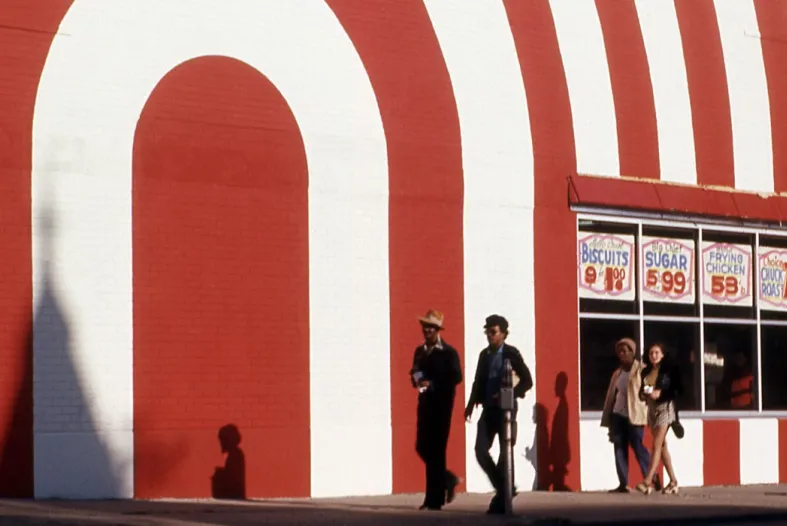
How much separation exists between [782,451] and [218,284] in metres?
8.73

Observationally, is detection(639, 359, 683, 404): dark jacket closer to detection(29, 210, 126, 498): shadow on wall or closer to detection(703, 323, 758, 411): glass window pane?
detection(703, 323, 758, 411): glass window pane

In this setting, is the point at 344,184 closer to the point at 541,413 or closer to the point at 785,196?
the point at 541,413

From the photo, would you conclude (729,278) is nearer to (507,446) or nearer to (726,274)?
(726,274)

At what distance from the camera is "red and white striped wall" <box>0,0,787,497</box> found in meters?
15.9

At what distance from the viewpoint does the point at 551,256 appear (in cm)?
1969

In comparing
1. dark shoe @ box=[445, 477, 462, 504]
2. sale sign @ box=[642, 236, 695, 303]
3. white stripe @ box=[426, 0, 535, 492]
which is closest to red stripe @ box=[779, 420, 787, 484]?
sale sign @ box=[642, 236, 695, 303]

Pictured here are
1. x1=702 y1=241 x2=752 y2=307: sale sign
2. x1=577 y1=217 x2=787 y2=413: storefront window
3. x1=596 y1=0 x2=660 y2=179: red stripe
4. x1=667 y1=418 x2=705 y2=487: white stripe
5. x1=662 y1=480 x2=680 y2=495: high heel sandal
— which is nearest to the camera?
x1=662 y1=480 x2=680 y2=495: high heel sandal

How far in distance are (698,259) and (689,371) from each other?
54.8 inches

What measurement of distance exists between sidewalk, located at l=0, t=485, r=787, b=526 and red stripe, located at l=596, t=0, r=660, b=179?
4.19 meters

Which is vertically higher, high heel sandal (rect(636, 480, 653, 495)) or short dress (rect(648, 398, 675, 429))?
short dress (rect(648, 398, 675, 429))

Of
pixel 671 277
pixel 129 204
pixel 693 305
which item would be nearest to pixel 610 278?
pixel 671 277

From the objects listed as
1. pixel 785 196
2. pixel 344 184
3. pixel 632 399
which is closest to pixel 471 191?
pixel 344 184

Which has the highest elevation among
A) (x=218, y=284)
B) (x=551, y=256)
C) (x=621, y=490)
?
(x=551, y=256)

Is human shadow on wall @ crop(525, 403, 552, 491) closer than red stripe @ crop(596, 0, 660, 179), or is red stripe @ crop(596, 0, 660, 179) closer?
human shadow on wall @ crop(525, 403, 552, 491)
